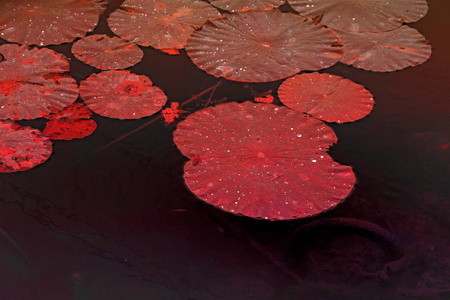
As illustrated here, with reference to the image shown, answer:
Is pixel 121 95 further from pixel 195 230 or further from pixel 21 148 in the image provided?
pixel 195 230

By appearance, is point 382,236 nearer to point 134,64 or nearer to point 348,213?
point 348,213

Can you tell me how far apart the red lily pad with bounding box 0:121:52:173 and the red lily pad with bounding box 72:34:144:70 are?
53cm

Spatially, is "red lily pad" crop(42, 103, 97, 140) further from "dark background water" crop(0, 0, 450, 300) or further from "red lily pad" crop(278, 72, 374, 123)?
"red lily pad" crop(278, 72, 374, 123)

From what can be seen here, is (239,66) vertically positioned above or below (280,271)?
above

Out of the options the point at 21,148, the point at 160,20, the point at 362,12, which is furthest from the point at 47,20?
the point at 362,12

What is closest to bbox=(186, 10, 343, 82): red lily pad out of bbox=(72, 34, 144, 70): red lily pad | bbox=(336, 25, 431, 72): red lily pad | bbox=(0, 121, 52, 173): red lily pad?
bbox=(336, 25, 431, 72): red lily pad

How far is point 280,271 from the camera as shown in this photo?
1.64 m

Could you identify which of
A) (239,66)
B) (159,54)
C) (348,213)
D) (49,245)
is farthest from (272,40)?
(49,245)

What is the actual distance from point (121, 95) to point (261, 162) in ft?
2.45

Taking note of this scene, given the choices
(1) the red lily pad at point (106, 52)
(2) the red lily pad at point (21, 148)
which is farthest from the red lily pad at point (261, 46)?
(2) the red lily pad at point (21, 148)

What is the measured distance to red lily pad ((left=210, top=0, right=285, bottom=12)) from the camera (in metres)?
2.85

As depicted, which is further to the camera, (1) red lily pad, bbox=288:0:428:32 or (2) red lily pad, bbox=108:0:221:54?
(1) red lily pad, bbox=288:0:428:32

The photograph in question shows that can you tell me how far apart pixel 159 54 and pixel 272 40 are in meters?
0.60

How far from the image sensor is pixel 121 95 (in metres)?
2.21
